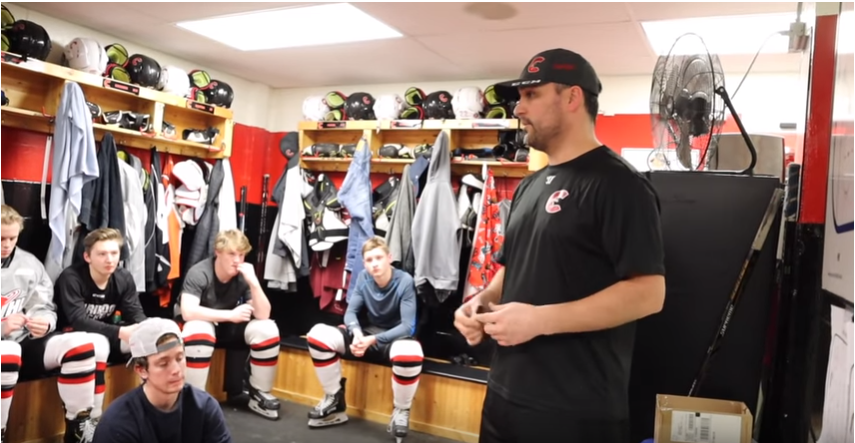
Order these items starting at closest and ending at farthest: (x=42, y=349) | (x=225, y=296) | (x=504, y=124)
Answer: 1. (x=42, y=349)
2. (x=225, y=296)
3. (x=504, y=124)

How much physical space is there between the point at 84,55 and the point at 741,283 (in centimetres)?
368

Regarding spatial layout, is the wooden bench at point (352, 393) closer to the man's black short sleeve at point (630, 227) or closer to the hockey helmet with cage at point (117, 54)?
the hockey helmet with cage at point (117, 54)

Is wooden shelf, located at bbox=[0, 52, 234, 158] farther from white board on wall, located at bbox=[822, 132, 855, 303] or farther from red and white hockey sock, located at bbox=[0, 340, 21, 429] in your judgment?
white board on wall, located at bbox=[822, 132, 855, 303]

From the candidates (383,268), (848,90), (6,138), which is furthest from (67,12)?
(848,90)

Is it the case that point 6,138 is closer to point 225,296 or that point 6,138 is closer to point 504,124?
point 225,296

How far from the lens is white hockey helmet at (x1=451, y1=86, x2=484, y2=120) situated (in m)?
4.36

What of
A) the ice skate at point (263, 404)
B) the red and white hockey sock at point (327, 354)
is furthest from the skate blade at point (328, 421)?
the ice skate at point (263, 404)

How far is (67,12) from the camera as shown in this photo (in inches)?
145

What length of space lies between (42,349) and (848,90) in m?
3.44

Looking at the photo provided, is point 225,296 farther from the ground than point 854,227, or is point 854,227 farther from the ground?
point 854,227

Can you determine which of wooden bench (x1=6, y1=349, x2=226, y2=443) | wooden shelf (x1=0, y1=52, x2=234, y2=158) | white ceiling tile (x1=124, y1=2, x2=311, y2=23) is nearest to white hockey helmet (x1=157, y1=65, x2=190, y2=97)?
wooden shelf (x1=0, y1=52, x2=234, y2=158)

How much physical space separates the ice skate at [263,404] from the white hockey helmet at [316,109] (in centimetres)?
210

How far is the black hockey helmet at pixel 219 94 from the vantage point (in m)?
4.56

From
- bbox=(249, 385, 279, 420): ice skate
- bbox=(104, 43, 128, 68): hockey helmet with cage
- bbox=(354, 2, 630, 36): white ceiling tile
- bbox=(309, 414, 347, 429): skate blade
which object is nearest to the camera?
bbox=(354, 2, 630, 36): white ceiling tile
